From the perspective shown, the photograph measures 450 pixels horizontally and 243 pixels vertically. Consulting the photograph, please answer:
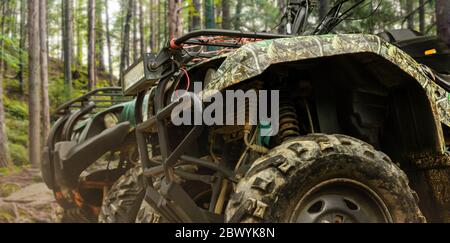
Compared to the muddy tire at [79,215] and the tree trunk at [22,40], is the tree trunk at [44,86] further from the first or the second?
the muddy tire at [79,215]

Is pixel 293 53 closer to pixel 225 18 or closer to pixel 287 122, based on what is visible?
pixel 287 122

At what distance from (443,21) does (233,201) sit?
485cm

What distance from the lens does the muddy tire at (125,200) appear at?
186 inches

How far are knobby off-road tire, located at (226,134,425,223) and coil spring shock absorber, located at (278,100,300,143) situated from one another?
0.41m

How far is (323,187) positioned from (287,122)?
0.69 m

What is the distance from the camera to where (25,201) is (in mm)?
9234

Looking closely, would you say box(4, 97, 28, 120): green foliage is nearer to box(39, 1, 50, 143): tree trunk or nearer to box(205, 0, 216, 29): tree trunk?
box(39, 1, 50, 143): tree trunk

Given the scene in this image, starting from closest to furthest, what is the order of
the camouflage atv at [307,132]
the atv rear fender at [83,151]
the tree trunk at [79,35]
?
the camouflage atv at [307,132], the atv rear fender at [83,151], the tree trunk at [79,35]

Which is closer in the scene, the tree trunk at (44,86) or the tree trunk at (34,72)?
the tree trunk at (34,72)

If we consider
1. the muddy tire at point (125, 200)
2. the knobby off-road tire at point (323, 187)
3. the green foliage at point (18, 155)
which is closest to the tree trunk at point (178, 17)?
the muddy tire at point (125, 200)

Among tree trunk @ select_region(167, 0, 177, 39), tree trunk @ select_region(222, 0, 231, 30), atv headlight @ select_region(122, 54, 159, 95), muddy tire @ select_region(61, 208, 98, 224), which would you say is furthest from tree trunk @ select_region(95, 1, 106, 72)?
atv headlight @ select_region(122, 54, 159, 95)
